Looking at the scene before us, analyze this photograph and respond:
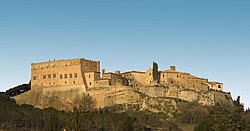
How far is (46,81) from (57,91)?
3.80 metres

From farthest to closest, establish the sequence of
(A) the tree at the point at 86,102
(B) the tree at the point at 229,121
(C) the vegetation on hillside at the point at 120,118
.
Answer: (A) the tree at the point at 86,102
(B) the tree at the point at 229,121
(C) the vegetation on hillside at the point at 120,118

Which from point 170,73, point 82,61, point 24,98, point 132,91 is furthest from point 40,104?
point 170,73

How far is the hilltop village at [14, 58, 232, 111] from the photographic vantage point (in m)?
101

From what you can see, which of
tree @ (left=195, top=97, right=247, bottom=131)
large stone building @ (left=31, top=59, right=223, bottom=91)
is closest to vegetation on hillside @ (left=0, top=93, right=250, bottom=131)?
tree @ (left=195, top=97, right=247, bottom=131)

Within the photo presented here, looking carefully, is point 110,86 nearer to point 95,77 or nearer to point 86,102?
point 95,77

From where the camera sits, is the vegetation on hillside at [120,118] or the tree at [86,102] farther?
the tree at [86,102]

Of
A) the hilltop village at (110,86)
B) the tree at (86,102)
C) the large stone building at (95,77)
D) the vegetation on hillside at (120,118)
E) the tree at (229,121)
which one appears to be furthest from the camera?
the large stone building at (95,77)

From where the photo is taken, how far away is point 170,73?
4122 inches

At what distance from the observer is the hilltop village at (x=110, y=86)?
100875 millimetres

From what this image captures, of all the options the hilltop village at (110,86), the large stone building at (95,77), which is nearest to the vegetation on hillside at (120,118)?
the hilltop village at (110,86)

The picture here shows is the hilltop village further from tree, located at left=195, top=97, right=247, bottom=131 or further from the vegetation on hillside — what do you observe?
tree, located at left=195, top=97, right=247, bottom=131

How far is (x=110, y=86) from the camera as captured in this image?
101 meters

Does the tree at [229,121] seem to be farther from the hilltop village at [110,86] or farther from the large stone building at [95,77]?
the large stone building at [95,77]

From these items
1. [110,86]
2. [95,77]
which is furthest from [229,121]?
[95,77]
